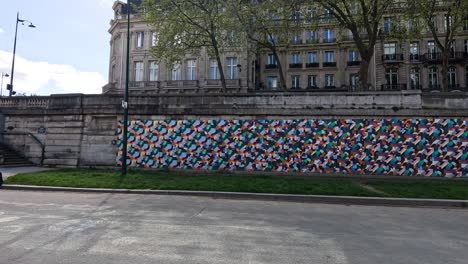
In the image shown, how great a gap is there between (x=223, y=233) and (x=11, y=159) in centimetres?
1701

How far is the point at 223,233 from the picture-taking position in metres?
5.64

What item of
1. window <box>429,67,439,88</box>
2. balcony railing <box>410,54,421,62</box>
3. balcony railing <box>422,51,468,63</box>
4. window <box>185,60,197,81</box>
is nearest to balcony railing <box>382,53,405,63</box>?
balcony railing <box>410,54,421,62</box>

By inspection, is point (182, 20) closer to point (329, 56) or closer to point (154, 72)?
point (154, 72)

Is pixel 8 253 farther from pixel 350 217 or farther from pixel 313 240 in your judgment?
Result: pixel 350 217

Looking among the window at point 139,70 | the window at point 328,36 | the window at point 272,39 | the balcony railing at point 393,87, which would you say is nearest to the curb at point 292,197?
the window at point 272,39

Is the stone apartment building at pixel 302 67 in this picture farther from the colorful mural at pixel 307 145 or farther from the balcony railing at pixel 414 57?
the colorful mural at pixel 307 145

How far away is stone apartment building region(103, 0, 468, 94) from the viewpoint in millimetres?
36000

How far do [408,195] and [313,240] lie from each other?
6.05 metres

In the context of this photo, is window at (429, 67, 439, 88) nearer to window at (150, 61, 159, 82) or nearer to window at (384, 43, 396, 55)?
window at (384, 43, 396, 55)

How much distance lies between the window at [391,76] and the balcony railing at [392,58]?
121 centimetres

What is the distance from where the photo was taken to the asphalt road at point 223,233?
4.44 m

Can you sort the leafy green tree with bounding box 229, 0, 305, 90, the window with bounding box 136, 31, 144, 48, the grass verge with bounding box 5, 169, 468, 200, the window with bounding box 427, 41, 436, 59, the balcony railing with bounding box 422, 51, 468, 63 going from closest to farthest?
the grass verge with bounding box 5, 169, 468, 200, the leafy green tree with bounding box 229, 0, 305, 90, the balcony railing with bounding box 422, 51, 468, 63, the window with bounding box 427, 41, 436, 59, the window with bounding box 136, 31, 144, 48

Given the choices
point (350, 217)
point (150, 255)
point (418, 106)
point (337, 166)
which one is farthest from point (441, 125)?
point (150, 255)

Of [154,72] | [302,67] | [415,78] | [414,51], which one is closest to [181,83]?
[154,72]
